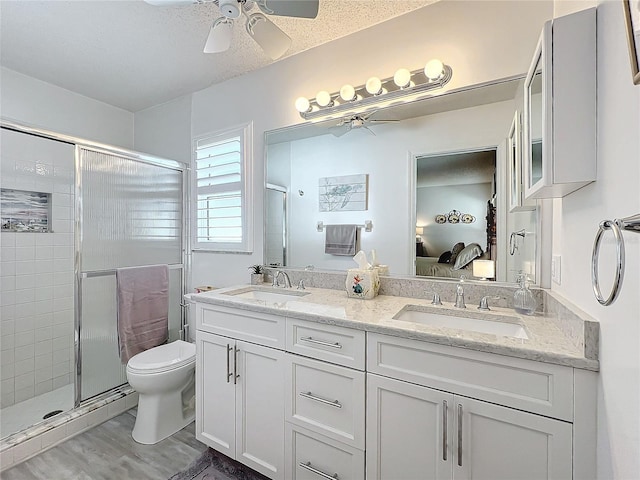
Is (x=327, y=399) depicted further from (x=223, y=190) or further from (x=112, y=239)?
(x=112, y=239)

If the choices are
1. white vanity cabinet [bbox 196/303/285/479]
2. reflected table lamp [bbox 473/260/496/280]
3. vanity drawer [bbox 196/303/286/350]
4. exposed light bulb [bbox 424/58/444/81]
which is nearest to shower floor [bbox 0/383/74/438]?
white vanity cabinet [bbox 196/303/285/479]

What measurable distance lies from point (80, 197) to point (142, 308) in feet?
2.89

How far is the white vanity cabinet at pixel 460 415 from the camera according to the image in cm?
92

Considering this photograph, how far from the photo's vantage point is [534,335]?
1.05 m

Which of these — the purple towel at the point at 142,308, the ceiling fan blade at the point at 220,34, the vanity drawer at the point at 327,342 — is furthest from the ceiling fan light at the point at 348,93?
the purple towel at the point at 142,308

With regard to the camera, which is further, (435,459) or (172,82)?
(172,82)

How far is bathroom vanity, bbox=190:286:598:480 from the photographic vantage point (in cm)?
92

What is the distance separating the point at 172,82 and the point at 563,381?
9.74ft

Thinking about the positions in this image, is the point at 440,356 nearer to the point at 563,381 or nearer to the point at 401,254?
the point at 563,381

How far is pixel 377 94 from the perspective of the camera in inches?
68.6

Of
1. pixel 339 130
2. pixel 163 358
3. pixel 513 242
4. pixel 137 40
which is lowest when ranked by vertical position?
pixel 163 358

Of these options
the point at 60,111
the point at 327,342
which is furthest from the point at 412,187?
the point at 60,111

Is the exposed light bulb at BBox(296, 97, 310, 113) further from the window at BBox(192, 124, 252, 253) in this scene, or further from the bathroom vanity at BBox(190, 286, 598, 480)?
the bathroom vanity at BBox(190, 286, 598, 480)

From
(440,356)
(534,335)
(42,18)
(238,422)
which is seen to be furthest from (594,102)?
(42,18)
